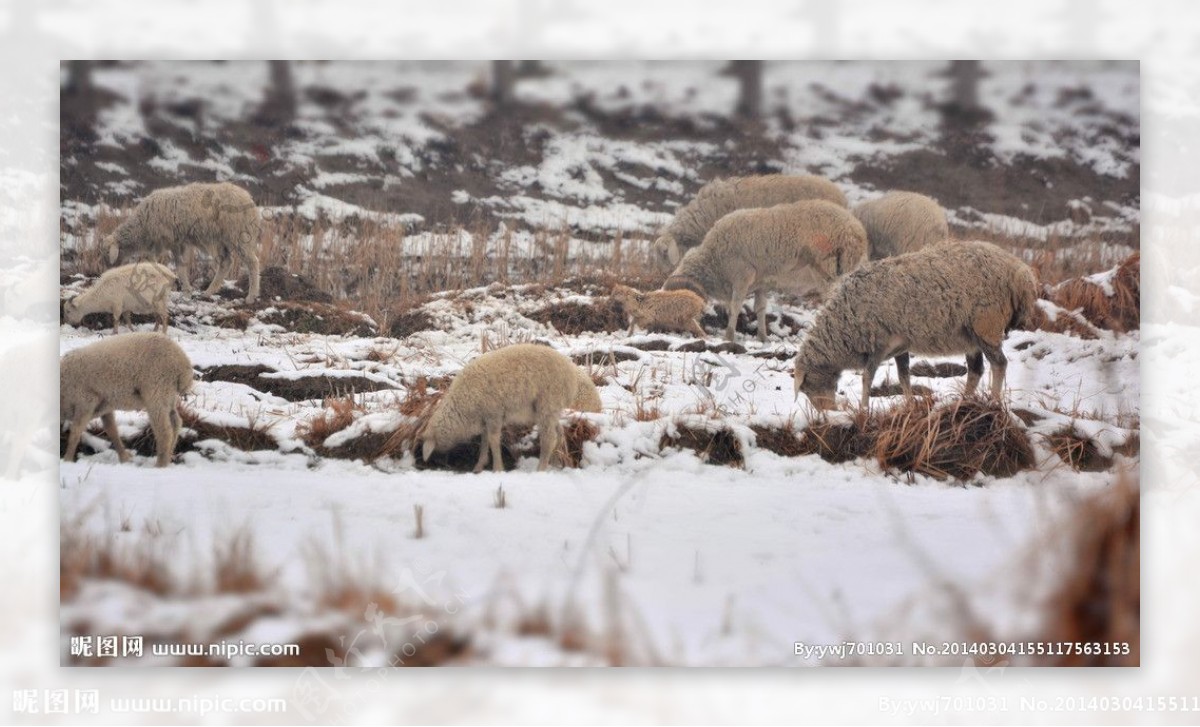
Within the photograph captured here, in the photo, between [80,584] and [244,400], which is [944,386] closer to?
[244,400]

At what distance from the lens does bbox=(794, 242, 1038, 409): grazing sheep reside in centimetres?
397

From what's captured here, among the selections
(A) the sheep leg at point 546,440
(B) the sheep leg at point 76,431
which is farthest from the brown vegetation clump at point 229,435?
(A) the sheep leg at point 546,440

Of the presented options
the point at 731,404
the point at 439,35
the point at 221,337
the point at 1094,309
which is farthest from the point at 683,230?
the point at 221,337

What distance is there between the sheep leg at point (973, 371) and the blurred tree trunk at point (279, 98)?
268 cm

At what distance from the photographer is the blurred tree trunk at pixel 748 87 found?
11.5 ft

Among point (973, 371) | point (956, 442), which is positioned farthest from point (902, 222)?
point (956, 442)

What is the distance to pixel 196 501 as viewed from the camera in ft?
10.3

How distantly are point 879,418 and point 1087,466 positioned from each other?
704 millimetres

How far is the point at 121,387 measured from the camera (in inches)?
133

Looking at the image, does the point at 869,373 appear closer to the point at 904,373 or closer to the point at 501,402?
the point at 904,373

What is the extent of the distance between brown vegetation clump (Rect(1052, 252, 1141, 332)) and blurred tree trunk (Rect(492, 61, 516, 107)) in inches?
90.3

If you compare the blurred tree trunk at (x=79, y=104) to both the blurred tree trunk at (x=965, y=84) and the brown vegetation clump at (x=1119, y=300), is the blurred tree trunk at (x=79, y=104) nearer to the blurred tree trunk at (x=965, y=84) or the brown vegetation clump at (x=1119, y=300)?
the blurred tree trunk at (x=965, y=84)

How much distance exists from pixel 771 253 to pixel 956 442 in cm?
188

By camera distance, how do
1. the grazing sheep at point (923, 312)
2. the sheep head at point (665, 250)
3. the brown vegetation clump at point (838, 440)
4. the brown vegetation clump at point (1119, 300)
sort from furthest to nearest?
1. the sheep head at point (665, 250)
2. the grazing sheep at point (923, 312)
3. the brown vegetation clump at point (1119, 300)
4. the brown vegetation clump at point (838, 440)
